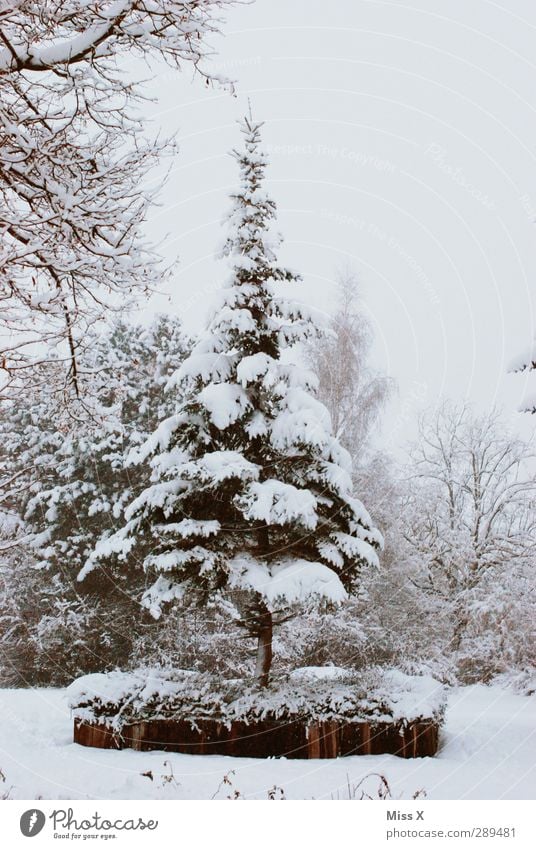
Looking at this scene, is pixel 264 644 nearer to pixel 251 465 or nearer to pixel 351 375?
pixel 251 465

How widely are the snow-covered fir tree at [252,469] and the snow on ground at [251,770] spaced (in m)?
2.05

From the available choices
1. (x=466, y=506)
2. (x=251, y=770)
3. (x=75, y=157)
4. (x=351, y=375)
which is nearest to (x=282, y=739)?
(x=251, y=770)

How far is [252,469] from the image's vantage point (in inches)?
388

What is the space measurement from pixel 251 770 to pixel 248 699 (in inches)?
48.6

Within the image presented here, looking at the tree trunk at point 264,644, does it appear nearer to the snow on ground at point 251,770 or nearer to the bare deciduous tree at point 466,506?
the snow on ground at point 251,770

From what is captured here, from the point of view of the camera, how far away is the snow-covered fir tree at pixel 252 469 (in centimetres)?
974

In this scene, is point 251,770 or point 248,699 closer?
point 251,770

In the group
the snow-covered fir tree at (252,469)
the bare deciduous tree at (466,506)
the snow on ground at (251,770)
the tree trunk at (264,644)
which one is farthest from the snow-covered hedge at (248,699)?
the bare deciduous tree at (466,506)

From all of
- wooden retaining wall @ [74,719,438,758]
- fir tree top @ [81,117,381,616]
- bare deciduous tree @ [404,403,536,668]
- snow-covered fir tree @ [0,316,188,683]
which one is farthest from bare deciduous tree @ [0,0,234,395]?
bare deciduous tree @ [404,403,536,668]

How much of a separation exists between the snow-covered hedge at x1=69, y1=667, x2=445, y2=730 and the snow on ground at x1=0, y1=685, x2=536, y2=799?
0.52 m

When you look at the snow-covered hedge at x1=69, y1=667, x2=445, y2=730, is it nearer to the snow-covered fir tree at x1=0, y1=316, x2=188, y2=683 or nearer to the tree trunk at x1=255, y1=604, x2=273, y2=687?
the tree trunk at x1=255, y1=604, x2=273, y2=687

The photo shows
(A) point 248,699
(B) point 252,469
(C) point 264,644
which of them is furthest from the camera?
(C) point 264,644

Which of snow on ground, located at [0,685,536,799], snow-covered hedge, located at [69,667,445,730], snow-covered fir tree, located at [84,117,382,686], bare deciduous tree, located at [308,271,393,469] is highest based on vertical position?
bare deciduous tree, located at [308,271,393,469]

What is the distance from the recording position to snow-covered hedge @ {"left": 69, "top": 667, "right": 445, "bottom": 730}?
9195 millimetres
